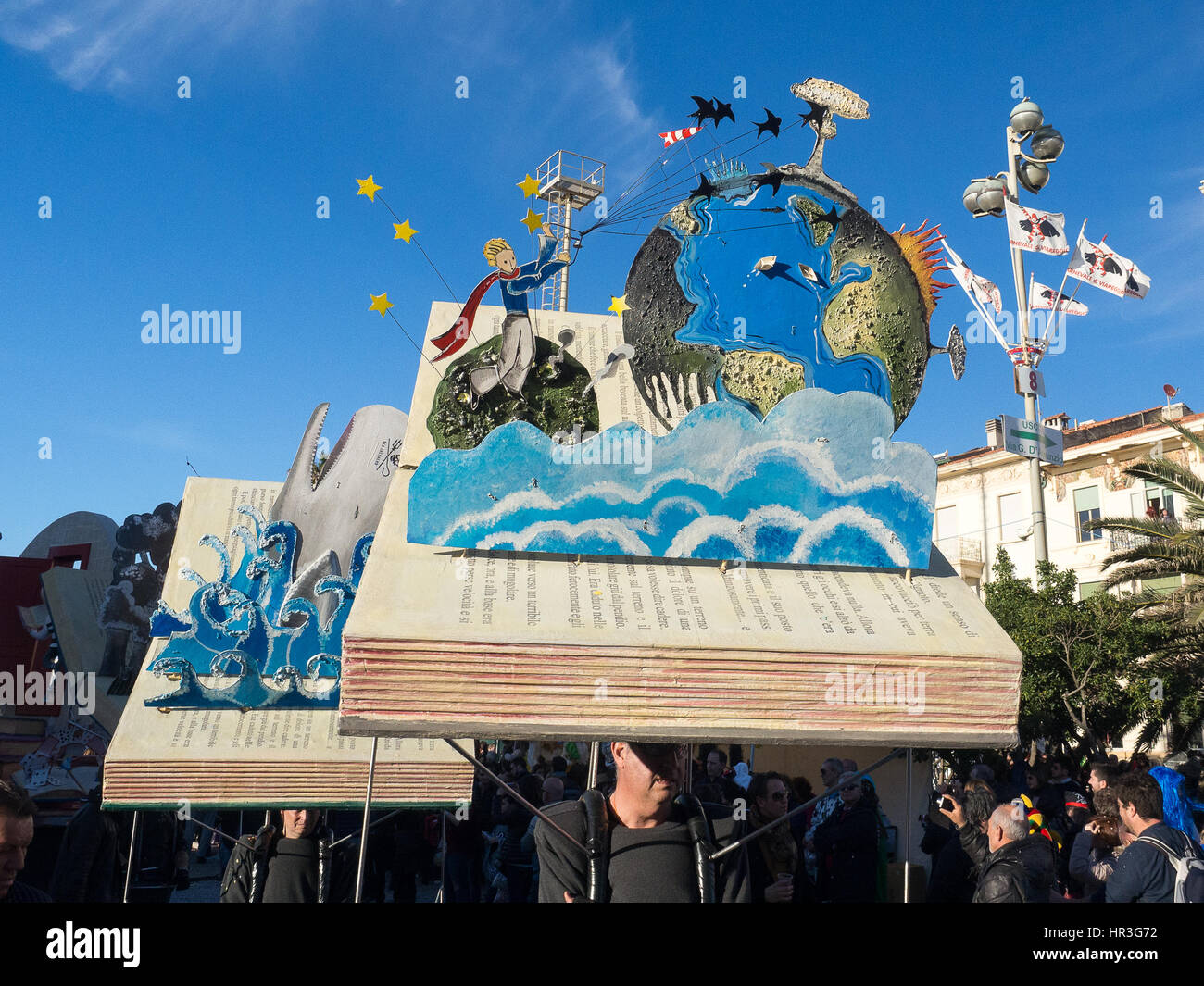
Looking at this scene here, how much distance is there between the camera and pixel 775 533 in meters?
4.94

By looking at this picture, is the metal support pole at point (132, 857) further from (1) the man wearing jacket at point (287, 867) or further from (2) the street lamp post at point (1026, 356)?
(2) the street lamp post at point (1026, 356)

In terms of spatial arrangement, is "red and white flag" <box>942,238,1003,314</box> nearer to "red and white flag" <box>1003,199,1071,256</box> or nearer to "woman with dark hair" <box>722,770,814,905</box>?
"red and white flag" <box>1003,199,1071,256</box>

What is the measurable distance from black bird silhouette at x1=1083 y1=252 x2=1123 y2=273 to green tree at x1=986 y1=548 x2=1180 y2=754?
22.9 ft

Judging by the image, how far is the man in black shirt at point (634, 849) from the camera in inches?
138

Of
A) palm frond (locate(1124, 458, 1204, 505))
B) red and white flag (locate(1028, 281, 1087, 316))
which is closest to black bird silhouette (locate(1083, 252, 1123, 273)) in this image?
red and white flag (locate(1028, 281, 1087, 316))

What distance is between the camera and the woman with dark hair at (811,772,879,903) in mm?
6340

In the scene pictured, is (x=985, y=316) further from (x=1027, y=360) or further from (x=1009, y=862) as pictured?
(x=1009, y=862)

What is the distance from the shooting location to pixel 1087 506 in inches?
1275

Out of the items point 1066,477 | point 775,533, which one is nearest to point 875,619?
point 775,533

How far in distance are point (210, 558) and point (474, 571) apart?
527 cm

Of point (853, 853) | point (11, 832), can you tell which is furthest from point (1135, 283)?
point (11, 832)

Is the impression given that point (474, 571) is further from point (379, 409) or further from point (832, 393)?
→ point (379, 409)

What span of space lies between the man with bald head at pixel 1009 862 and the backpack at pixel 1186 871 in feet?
1.86

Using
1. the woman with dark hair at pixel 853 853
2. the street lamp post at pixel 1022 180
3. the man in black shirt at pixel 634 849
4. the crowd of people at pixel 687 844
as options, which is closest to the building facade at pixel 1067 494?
the street lamp post at pixel 1022 180
